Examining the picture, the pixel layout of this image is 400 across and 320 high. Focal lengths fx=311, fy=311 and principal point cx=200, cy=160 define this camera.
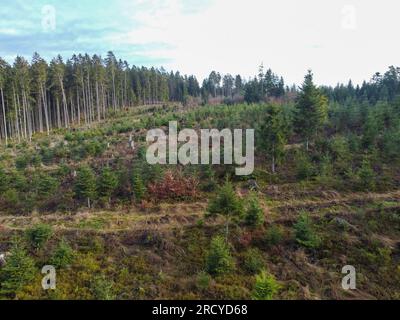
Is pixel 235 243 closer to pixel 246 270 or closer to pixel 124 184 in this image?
pixel 246 270

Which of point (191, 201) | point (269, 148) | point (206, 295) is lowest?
point (206, 295)

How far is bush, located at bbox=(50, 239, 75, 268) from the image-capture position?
53.3 feet

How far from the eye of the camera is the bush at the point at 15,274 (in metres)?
14.2

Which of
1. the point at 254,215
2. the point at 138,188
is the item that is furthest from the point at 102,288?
the point at 138,188

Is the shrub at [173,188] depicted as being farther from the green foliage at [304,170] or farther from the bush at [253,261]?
the green foliage at [304,170]

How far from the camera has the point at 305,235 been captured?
17.5 metres

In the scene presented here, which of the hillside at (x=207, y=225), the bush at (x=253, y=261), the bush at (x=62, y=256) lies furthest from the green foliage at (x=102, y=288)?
the bush at (x=253, y=261)

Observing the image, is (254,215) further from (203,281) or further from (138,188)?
(138,188)

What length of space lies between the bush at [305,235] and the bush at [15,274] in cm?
1402

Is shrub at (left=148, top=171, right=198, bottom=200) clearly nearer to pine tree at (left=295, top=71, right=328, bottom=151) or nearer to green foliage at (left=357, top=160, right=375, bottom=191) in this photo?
green foliage at (left=357, top=160, right=375, bottom=191)

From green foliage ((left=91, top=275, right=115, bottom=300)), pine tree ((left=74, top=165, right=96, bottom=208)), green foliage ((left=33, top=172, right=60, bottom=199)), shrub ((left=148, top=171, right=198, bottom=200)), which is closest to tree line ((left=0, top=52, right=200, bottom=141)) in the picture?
green foliage ((left=33, top=172, right=60, bottom=199))
